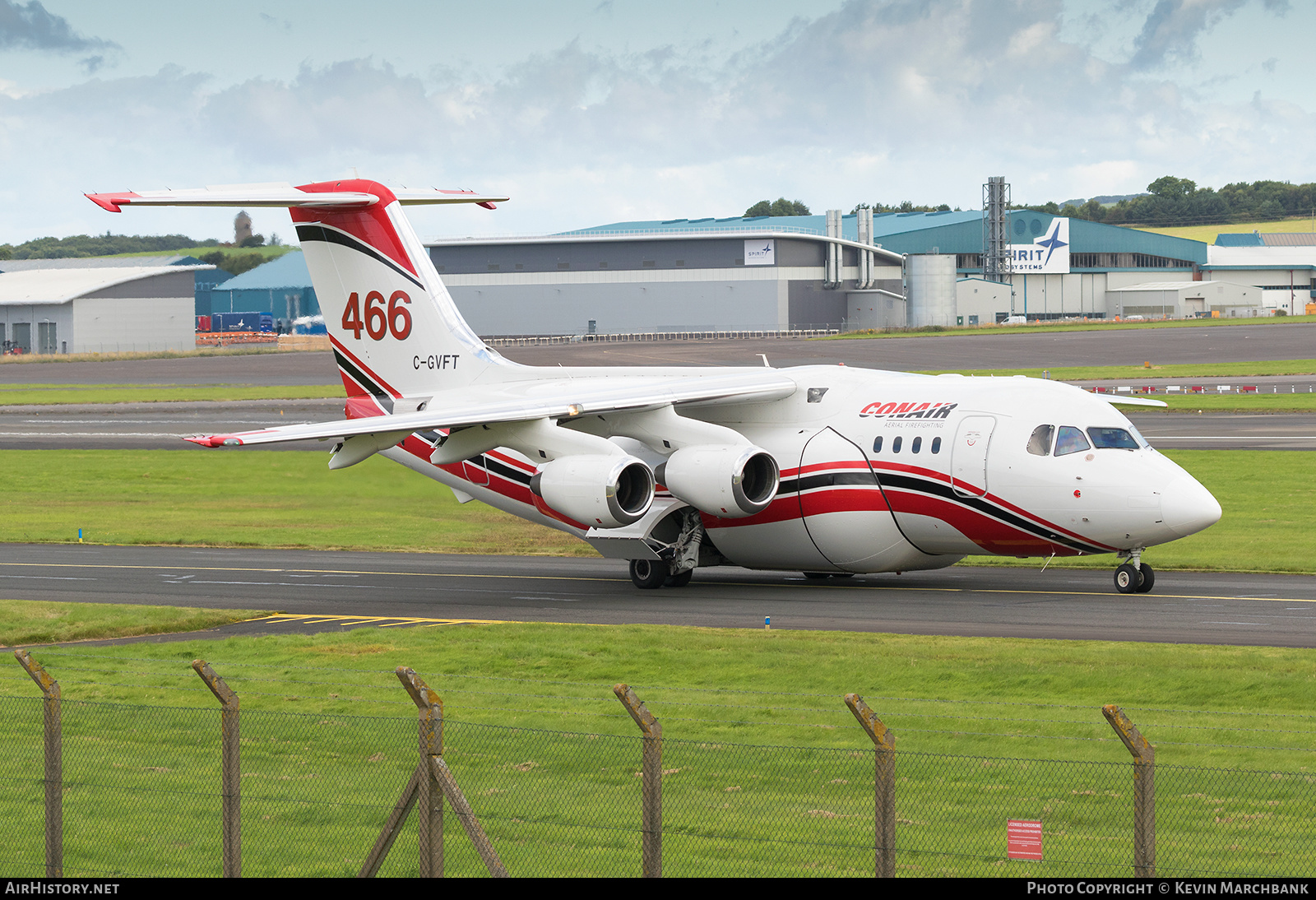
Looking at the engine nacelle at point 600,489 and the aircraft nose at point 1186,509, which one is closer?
the aircraft nose at point 1186,509

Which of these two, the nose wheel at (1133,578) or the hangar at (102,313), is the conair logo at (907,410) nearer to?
the nose wheel at (1133,578)

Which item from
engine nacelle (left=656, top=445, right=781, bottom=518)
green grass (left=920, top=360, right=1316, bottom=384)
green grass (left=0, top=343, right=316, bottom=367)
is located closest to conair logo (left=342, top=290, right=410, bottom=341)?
engine nacelle (left=656, top=445, right=781, bottom=518)

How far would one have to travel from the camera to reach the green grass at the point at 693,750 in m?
13.2

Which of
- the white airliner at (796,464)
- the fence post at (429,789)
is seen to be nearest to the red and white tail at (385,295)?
the white airliner at (796,464)

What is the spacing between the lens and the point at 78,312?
450 ft

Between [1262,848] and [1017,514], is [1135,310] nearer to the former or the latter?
[1017,514]

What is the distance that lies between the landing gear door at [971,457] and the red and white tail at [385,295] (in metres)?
11.1

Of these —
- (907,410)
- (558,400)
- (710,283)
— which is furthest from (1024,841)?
(710,283)

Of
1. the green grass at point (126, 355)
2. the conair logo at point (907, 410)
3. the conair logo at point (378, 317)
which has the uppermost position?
the green grass at point (126, 355)

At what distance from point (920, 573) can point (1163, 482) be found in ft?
24.4

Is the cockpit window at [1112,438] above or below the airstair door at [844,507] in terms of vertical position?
above

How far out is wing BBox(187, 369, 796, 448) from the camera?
27.9 metres
